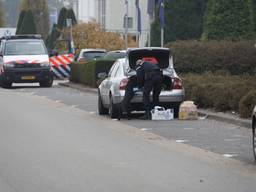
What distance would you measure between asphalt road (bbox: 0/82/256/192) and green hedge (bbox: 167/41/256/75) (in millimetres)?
8352

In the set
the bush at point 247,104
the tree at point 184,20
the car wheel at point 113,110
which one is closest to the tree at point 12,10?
the tree at point 184,20

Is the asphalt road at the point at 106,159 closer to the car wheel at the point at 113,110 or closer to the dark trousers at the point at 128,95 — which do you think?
the car wheel at the point at 113,110

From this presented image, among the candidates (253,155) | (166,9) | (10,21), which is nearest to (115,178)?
(253,155)

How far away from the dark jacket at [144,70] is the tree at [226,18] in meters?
19.5

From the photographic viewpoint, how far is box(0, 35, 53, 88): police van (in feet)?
130

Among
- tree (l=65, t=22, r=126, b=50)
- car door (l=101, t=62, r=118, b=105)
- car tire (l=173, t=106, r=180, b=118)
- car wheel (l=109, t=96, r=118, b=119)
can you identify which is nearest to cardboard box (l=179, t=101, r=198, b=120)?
car tire (l=173, t=106, r=180, b=118)

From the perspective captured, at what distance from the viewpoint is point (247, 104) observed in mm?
20734

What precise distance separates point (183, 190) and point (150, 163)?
2.72m

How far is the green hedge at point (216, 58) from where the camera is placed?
31125 mm

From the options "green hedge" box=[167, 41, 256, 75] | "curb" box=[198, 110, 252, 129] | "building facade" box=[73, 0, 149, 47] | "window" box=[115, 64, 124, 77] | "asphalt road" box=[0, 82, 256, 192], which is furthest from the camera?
"building facade" box=[73, 0, 149, 47]

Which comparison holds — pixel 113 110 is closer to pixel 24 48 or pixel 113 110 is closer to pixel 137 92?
pixel 137 92

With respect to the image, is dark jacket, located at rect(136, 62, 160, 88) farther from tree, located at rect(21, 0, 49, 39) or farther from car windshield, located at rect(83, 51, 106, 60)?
tree, located at rect(21, 0, 49, 39)

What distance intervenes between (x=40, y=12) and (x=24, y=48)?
245ft

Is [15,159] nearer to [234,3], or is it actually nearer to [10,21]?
[234,3]
